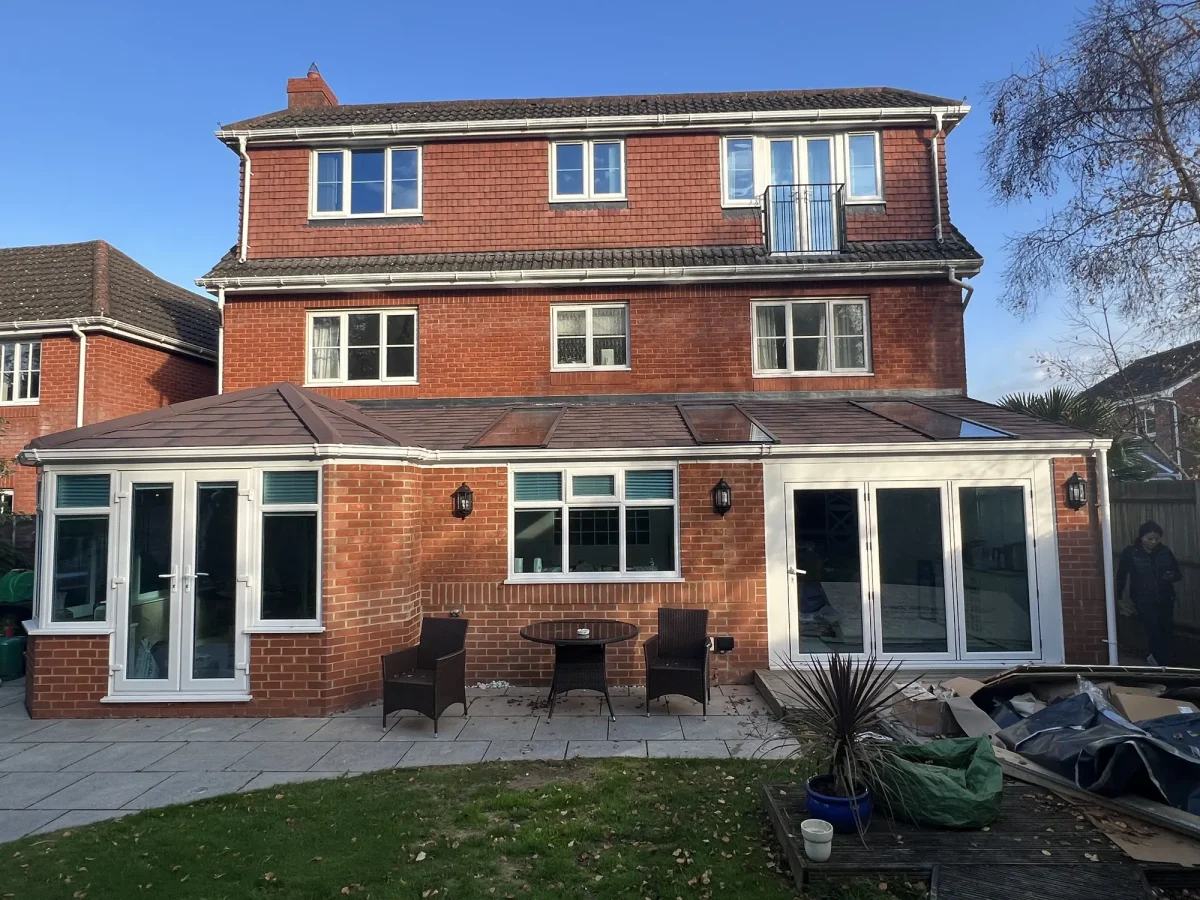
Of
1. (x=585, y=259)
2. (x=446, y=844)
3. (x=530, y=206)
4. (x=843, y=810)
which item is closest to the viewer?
(x=843, y=810)

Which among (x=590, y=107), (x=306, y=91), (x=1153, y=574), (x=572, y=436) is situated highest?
(x=306, y=91)

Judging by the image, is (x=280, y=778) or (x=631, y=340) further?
(x=631, y=340)

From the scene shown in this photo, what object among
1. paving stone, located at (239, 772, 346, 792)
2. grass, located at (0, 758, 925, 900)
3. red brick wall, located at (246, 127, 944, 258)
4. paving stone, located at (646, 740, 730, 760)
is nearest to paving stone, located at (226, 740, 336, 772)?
paving stone, located at (239, 772, 346, 792)

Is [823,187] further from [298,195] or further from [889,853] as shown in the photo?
[889,853]

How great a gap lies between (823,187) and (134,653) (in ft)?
40.3

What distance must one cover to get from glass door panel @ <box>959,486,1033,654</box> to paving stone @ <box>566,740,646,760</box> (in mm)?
4698

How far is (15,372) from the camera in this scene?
1480 centimetres

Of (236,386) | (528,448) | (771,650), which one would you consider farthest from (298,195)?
(771,650)

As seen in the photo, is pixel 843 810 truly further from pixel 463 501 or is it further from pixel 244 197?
pixel 244 197

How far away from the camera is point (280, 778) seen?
19.7 ft

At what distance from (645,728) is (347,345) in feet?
26.9

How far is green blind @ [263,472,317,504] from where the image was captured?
315 inches

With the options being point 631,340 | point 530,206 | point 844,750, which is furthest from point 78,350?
point 844,750

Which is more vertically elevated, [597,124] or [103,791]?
[597,124]
